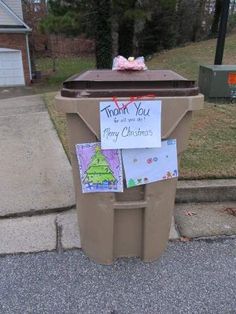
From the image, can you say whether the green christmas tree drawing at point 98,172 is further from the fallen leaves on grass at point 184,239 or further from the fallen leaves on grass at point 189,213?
the fallen leaves on grass at point 189,213

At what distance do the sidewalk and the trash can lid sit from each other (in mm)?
1309

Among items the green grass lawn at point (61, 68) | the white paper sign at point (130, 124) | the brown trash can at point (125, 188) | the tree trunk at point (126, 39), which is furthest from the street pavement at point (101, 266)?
the tree trunk at point (126, 39)

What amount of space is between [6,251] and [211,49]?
1654 cm

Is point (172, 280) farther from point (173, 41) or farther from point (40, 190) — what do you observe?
point (173, 41)

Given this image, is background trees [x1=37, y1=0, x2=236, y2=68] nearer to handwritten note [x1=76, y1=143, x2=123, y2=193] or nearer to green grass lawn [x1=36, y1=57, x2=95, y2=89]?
green grass lawn [x1=36, y1=57, x2=95, y2=89]

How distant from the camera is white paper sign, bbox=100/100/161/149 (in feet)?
7.68

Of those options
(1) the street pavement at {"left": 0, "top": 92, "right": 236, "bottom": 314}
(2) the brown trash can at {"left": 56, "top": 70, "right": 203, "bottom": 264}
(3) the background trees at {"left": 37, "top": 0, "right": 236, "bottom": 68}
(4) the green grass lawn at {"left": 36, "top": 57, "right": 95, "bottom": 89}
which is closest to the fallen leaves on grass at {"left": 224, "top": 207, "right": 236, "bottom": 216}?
(1) the street pavement at {"left": 0, "top": 92, "right": 236, "bottom": 314}

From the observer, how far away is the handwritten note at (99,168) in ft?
8.05

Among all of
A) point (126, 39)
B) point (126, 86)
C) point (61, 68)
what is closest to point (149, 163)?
point (126, 86)

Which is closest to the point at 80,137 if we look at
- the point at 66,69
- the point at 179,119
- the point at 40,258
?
the point at 179,119

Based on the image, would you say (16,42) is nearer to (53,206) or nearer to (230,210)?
(53,206)

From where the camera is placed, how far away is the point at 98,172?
251cm

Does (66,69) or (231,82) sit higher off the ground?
(231,82)

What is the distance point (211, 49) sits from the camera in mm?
17547
